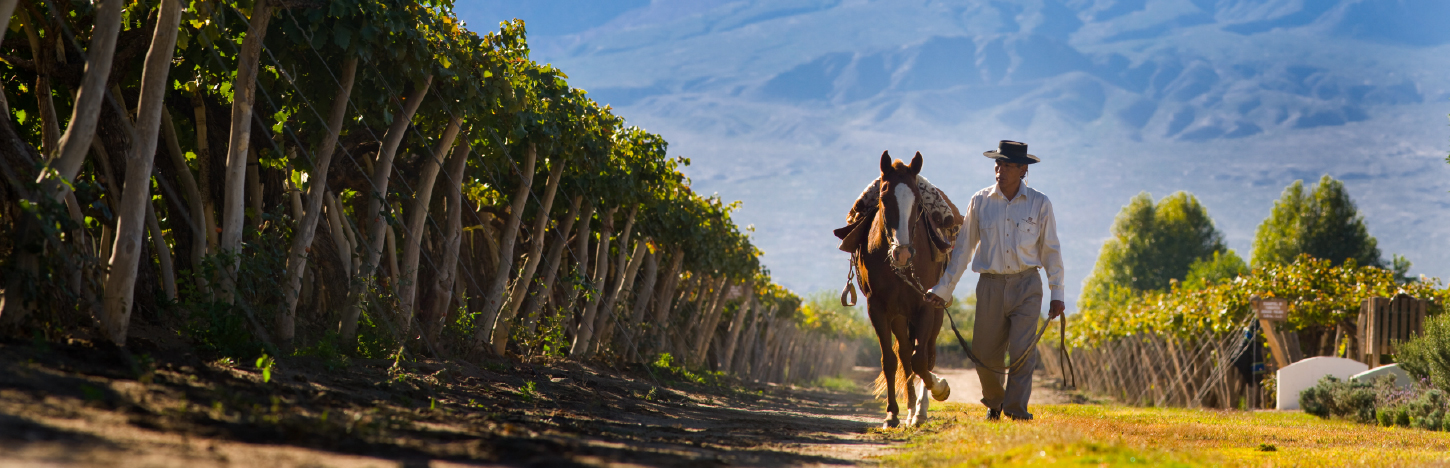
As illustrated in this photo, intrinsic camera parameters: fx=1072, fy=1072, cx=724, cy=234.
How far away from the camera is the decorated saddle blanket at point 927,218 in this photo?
7562 millimetres

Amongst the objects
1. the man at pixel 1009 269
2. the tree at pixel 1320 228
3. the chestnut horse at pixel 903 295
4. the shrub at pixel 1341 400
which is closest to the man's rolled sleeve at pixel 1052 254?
the man at pixel 1009 269

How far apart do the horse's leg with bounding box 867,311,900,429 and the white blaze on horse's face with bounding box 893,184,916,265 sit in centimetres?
52

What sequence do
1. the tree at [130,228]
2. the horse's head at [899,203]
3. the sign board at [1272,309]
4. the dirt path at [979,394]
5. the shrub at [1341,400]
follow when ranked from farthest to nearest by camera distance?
the dirt path at [979,394], the sign board at [1272,309], the shrub at [1341,400], the horse's head at [899,203], the tree at [130,228]

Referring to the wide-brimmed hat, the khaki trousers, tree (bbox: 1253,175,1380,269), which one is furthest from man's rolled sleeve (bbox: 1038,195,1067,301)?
tree (bbox: 1253,175,1380,269)

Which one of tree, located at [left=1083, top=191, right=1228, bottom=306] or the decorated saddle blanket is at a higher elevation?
tree, located at [left=1083, top=191, right=1228, bottom=306]

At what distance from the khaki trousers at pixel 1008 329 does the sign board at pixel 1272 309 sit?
370 inches

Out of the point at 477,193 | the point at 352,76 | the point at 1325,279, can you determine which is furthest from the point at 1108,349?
the point at 352,76

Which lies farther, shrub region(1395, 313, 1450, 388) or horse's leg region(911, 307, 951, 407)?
shrub region(1395, 313, 1450, 388)

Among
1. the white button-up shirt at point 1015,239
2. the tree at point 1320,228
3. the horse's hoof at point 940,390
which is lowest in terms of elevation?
the horse's hoof at point 940,390

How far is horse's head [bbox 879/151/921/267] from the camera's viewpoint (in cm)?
712

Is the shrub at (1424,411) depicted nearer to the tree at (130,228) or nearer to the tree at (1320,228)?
the tree at (130,228)

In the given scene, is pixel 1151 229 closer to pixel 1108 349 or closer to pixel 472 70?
pixel 1108 349

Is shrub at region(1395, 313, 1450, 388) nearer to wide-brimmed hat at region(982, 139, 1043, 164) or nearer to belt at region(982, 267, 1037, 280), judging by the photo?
belt at region(982, 267, 1037, 280)

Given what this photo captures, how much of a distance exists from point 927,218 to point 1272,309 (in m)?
9.72
